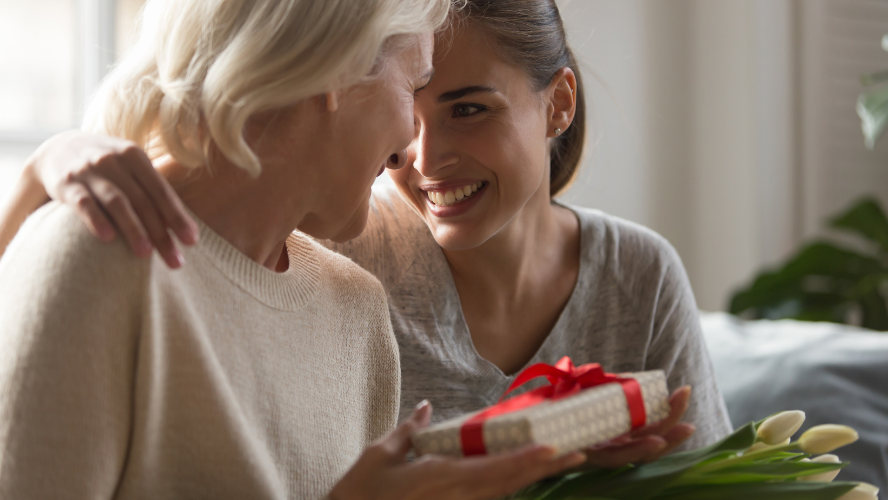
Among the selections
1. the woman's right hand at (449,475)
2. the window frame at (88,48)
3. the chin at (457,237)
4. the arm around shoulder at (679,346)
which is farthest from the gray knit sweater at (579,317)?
the window frame at (88,48)

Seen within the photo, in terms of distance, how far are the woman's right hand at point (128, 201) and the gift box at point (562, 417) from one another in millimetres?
290

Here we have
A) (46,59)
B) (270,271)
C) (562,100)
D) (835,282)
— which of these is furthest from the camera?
(835,282)

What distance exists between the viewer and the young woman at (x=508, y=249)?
122 centimetres

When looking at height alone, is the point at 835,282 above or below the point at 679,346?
below

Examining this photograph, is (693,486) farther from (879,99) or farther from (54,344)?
(879,99)

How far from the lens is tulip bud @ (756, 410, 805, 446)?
86 cm

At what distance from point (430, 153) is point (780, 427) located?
0.63 metres

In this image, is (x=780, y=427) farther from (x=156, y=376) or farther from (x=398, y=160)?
(x=156, y=376)

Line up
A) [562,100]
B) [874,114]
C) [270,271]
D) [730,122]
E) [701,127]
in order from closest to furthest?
1. [270,271]
2. [562,100]
3. [874,114]
4. [730,122]
5. [701,127]

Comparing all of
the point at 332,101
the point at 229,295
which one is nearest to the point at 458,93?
the point at 332,101

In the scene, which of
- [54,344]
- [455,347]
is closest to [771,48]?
[455,347]

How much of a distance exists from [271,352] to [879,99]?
5.94 feet

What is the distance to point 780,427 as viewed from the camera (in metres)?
0.87

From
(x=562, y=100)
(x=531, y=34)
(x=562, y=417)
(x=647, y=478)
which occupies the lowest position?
(x=647, y=478)
